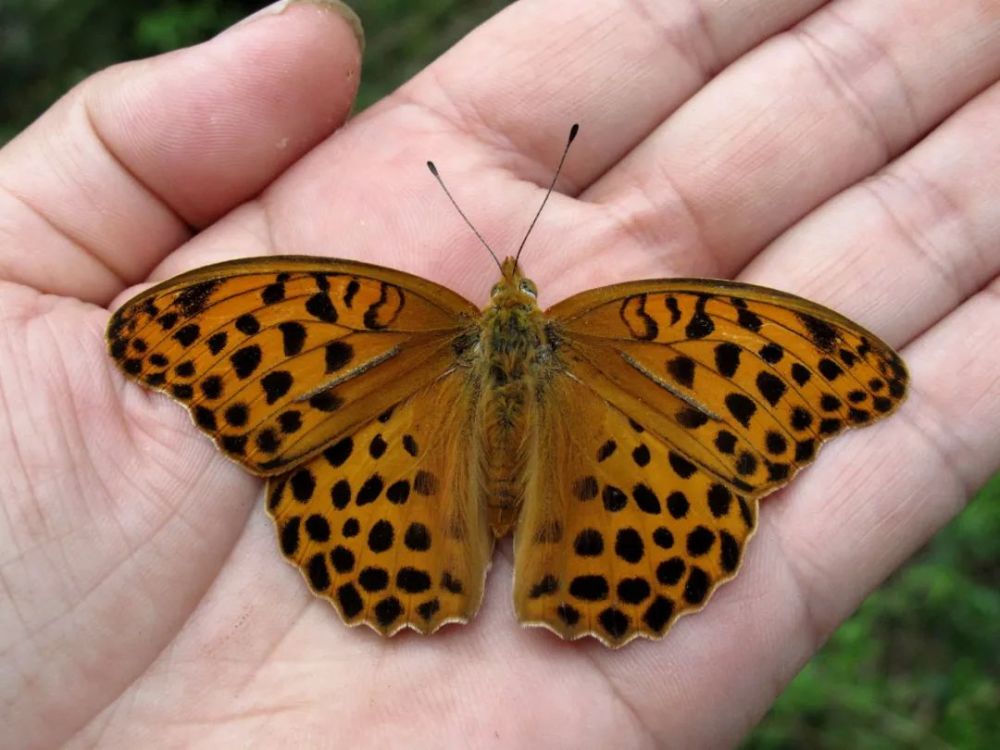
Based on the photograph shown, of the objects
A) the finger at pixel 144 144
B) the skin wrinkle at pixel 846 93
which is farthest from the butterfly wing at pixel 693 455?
the finger at pixel 144 144

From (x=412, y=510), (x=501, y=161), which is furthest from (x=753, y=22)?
(x=412, y=510)

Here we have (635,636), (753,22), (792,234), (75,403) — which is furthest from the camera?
(753,22)

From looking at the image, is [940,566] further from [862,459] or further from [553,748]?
[553,748]

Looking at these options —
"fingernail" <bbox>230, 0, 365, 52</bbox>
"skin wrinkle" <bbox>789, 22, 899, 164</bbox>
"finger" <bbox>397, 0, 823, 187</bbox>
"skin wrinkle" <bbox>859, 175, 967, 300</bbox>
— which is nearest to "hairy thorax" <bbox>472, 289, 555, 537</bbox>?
"finger" <bbox>397, 0, 823, 187</bbox>

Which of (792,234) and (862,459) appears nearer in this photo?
(862,459)

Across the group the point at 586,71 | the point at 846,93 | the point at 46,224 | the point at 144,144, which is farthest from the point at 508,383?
the point at 846,93

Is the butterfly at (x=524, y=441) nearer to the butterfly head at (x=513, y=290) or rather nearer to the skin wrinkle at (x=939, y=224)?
the butterfly head at (x=513, y=290)

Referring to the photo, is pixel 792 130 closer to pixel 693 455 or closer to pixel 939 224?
pixel 939 224
